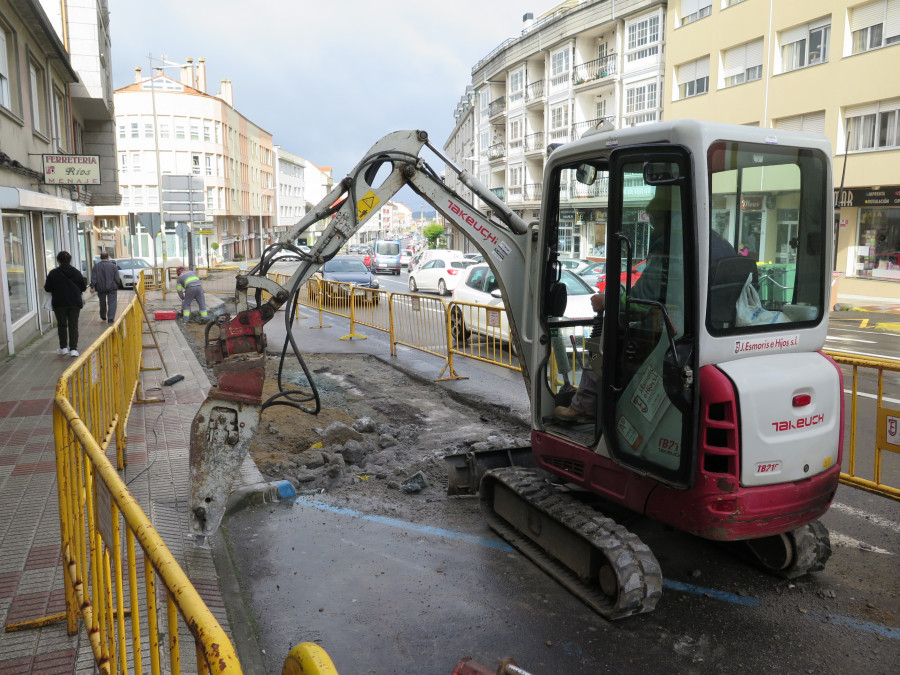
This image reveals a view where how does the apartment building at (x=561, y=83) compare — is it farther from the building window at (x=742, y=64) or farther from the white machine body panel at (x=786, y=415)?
the white machine body panel at (x=786, y=415)

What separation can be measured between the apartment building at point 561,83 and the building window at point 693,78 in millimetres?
3165

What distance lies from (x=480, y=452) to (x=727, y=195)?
3274 mm

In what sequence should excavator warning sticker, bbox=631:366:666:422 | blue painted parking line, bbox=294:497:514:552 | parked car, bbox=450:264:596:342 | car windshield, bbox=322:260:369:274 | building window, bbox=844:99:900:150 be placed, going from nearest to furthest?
excavator warning sticker, bbox=631:366:666:422, blue painted parking line, bbox=294:497:514:552, parked car, bbox=450:264:596:342, building window, bbox=844:99:900:150, car windshield, bbox=322:260:369:274

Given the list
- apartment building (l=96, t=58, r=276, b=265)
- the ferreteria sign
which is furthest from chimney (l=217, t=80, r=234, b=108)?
the ferreteria sign

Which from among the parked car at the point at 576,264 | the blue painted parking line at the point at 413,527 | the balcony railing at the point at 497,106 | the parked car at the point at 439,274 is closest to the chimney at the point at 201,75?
the balcony railing at the point at 497,106

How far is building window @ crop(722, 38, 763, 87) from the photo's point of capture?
2952 centimetres

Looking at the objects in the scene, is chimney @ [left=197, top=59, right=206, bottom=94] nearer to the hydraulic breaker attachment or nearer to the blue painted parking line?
the blue painted parking line

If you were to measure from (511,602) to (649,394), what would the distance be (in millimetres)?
1615

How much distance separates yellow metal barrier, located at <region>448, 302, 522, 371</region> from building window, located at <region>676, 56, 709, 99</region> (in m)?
24.4

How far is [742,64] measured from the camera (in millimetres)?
30438

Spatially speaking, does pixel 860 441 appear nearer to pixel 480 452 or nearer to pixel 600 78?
pixel 480 452

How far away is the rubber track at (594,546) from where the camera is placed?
4.28 metres

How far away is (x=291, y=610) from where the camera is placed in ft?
15.2

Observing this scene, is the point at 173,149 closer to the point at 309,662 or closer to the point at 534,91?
the point at 534,91
